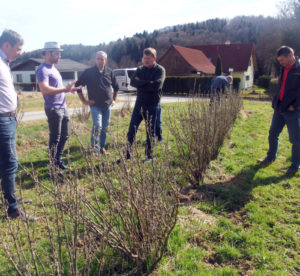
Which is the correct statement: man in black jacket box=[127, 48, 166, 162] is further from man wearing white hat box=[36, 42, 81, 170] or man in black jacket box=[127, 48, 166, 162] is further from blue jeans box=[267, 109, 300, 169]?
blue jeans box=[267, 109, 300, 169]

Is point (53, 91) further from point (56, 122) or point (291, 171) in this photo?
point (291, 171)

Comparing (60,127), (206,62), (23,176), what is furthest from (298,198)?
(206,62)

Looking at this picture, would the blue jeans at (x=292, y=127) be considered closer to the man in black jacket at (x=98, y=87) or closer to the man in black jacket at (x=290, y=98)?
the man in black jacket at (x=290, y=98)

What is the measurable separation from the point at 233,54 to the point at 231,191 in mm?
35165

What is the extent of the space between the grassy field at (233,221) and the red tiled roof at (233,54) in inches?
1225

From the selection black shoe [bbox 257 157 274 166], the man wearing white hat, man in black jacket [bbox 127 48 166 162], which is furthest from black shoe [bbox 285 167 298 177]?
the man wearing white hat

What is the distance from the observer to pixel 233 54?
3481 centimetres

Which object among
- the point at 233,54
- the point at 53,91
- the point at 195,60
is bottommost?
the point at 53,91

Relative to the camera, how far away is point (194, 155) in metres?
3.42

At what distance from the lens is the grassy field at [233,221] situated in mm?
2176

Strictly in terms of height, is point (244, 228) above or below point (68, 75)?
below

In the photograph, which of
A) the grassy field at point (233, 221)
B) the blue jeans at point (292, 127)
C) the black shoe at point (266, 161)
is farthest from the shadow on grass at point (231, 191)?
the black shoe at point (266, 161)

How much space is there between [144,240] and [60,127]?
2.31m

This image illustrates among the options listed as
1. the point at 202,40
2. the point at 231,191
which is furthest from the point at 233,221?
the point at 202,40
